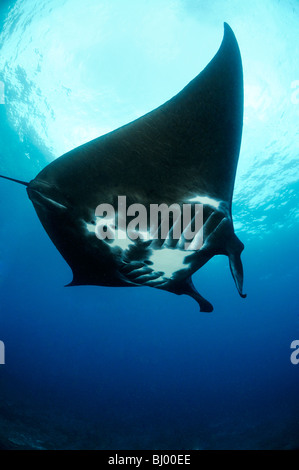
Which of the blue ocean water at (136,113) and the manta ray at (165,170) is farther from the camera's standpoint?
the blue ocean water at (136,113)

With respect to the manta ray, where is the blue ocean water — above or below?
above

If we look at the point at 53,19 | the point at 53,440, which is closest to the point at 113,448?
the point at 53,440

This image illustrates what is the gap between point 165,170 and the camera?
2.13 metres

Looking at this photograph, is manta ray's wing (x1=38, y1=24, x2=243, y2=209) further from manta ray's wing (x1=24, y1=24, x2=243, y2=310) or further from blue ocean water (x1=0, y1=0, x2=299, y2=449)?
blue ocean water (x1=0, y1=0, x2=299, y2=449)

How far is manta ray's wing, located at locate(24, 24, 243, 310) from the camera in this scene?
1806 mm

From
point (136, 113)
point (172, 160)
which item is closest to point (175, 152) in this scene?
point (172, 160)

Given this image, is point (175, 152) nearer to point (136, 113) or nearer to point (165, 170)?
point (165, 170)

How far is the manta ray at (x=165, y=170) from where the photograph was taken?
1823 mm

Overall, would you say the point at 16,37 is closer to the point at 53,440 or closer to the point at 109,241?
the point at 109,241

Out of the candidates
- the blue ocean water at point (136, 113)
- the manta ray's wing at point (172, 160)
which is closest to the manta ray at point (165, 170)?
the manta ray's wing at point (172, 160)

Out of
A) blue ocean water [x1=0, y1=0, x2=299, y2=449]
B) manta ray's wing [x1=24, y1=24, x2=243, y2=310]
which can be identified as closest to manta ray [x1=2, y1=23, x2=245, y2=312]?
manta ray's wing [x1=24, y1=24, x2=243, y2=310]

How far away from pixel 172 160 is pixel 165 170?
0.10 m

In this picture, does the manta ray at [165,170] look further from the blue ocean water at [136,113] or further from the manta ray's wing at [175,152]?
the blue ocean water at [136,113]
